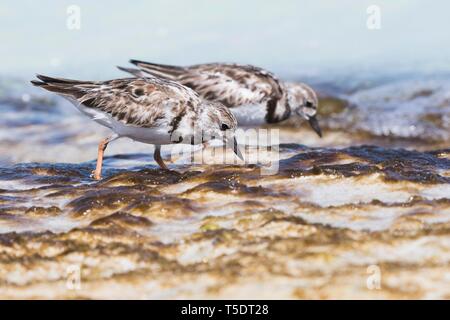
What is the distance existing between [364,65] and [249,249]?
1852 centimetres

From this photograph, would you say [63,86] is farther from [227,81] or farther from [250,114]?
[250,114]

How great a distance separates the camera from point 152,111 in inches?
291

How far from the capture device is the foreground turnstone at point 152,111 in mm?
7406

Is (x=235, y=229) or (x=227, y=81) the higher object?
(x=227, y=81)

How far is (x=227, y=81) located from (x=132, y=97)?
10.5 ft

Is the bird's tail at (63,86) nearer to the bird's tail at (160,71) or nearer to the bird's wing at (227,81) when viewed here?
the bird's wing at (227,81)

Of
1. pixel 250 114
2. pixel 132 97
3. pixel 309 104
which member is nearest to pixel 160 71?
pixel 250 114

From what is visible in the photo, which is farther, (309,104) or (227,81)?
(309,104)

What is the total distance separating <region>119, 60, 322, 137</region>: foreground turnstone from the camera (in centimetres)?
1043

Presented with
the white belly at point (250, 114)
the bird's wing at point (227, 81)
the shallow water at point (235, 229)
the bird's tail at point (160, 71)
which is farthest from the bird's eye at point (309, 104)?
the shallow water at point (235, 229)

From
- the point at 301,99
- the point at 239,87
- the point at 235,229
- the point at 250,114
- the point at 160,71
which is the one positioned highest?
the point at 160,71

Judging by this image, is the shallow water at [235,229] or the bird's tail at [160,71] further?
the bird's tail at [160,71]

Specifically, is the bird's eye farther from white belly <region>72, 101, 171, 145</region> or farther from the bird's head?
white belly <region>72, 101, 171, 145</region>
